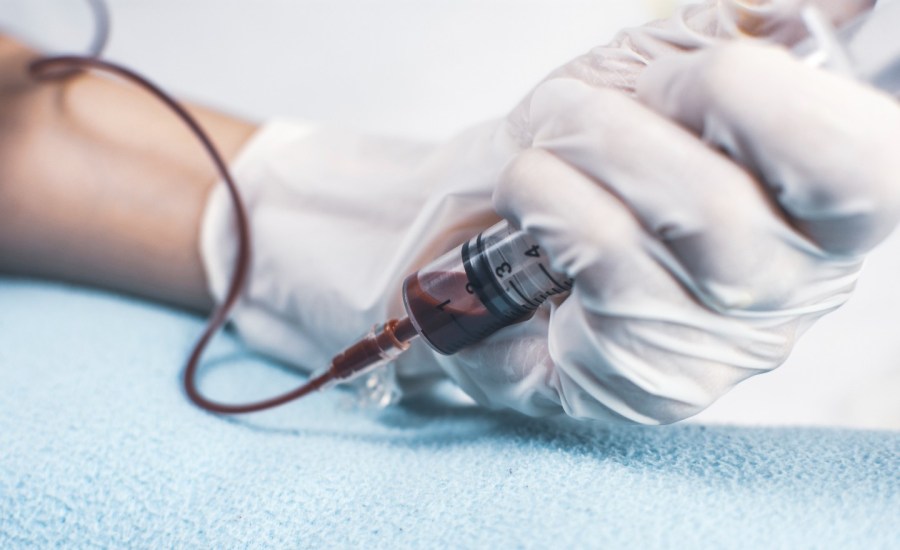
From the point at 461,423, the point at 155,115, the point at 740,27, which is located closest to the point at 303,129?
the point at 155,115

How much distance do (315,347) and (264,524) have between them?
1.03 ft

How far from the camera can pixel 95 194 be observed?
2.87 ft

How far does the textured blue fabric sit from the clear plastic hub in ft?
0.33

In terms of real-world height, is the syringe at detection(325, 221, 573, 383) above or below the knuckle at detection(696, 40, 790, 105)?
below

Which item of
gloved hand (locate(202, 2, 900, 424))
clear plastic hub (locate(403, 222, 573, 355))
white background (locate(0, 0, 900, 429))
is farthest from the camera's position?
white background (locate(0, 0, 900, 429))

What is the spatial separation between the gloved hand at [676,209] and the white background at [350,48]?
0.53 m

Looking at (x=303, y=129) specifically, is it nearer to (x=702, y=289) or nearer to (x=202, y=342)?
(x=202, y=342)

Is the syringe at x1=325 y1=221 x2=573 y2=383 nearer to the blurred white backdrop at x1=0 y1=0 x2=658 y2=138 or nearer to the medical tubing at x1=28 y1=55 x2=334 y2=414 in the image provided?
the medical tubing at x1=28 y1=55 x2=334 y2=414

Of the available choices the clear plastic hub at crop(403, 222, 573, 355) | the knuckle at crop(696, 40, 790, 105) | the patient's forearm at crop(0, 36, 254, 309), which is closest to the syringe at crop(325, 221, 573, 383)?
the clear plastic hub at crop(403, 222, 573, 355)

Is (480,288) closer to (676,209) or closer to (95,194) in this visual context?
(676,209)

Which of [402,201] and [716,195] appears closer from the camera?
[716,195]

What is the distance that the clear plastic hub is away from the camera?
19.2 inches

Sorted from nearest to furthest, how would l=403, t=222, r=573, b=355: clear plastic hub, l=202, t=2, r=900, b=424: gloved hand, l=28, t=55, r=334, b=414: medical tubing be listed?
l=202, t=2, r=900, b=424: gloved hand → l=403, t=222, r=573, b=355: clear plastic hub → l=28, t=55, r=334, b=414: medical tubing

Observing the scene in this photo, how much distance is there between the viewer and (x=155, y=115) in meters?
0.93
